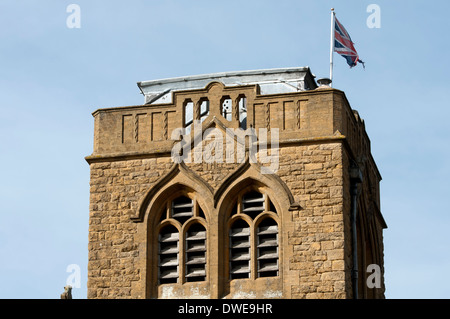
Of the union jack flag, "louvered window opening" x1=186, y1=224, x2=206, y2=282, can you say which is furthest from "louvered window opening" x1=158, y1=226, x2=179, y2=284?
the union jack flag

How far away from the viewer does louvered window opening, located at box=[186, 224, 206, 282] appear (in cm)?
3488

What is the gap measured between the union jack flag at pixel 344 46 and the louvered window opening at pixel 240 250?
5.78 m

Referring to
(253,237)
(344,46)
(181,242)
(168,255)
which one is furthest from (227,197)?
(344,46)

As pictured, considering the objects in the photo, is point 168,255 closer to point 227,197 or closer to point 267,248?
point 227,197

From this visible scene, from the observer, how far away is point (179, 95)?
36.4 meters

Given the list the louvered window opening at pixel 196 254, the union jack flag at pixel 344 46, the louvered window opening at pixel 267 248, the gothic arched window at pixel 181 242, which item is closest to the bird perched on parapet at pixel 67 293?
the gothic arched window at pixel 181 242

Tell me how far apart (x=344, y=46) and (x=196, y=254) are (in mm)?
6985

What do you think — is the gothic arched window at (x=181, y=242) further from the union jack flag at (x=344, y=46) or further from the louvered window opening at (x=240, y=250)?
the union jack flag at (x=344, y=46)

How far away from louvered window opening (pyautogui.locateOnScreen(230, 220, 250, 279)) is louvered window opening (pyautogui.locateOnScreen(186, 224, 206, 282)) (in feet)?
2.07

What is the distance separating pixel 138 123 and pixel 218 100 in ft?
6.37

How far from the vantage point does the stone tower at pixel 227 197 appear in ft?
113

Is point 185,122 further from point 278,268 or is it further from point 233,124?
point 278,268
